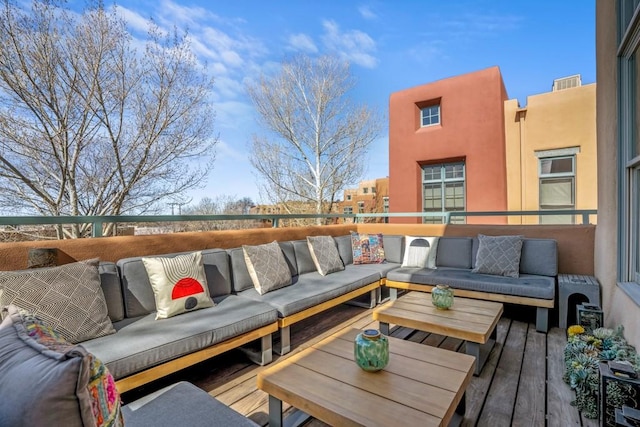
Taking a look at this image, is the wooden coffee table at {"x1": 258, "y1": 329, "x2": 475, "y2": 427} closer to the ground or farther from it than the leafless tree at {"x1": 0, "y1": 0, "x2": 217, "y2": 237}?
closer to the ground

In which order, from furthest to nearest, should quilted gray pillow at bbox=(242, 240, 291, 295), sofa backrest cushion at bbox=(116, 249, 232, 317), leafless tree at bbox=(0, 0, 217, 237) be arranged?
1. leafless tree at bbox=(0, 0, 217, 237)
2. quilted gray pillow at bbox=(242, 240, 291, 295)
3. sofa backrest cushion at bbox=(116, 249, 232, 317)

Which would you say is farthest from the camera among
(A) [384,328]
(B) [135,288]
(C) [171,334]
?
(A) [384,328]

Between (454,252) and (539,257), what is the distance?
0.90 meters

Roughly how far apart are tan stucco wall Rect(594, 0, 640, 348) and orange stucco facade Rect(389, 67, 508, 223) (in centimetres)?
413

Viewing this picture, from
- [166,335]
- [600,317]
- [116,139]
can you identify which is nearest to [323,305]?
[166,335]

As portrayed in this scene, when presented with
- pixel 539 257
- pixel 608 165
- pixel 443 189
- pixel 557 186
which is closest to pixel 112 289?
pixel 608 165

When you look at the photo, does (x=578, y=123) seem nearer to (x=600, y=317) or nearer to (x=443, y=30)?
(x=443, y=30)

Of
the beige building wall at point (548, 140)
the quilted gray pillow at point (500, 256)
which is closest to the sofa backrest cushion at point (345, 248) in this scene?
the quilted gray pillow at point (500, 256)

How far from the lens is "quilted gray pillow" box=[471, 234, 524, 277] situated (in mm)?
3432

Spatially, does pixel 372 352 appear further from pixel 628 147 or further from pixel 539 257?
pixel 539 257

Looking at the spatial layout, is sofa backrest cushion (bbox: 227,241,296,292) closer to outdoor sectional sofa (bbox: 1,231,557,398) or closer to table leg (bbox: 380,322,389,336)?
outdoor sectional sofa (bbox: 1,231,557,398)

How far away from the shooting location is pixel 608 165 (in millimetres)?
2549

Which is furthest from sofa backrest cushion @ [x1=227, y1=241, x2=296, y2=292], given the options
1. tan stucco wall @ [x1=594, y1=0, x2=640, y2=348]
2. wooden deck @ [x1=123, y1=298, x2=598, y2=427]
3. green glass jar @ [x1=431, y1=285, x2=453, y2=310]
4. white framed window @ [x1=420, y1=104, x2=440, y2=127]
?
white framed window @ [x1=420, y1=104, x2=440, y2=127]

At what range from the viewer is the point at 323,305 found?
2.86 metres
